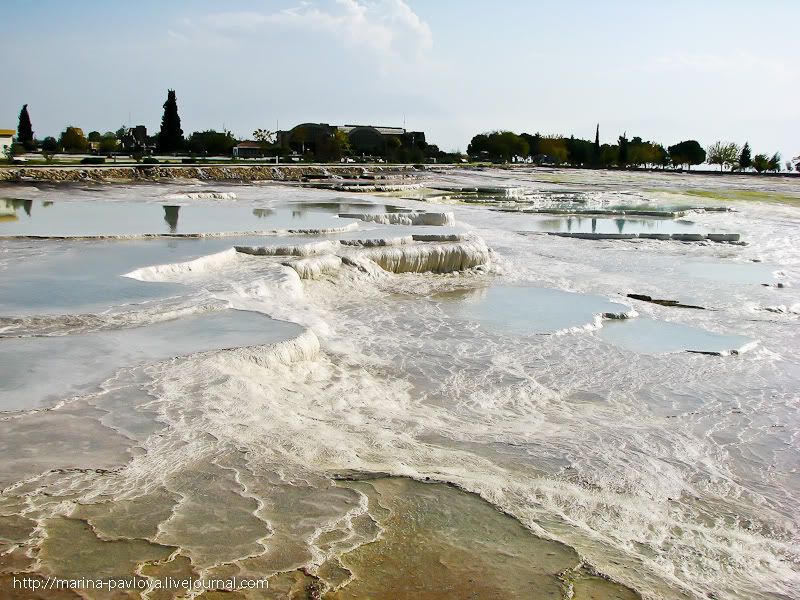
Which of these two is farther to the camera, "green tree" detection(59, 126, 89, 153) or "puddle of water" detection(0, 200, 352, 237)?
"green tree" detection(59, 126, 89, 153)

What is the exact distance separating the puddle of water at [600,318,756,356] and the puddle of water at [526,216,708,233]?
9.83 meters

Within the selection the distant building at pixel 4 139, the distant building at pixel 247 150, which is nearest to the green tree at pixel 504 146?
the distant building at pixel 247 150

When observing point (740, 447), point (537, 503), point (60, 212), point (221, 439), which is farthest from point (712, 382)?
point (60, 212)

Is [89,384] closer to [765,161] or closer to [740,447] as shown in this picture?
[740,447]

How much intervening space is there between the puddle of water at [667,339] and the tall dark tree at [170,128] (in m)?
50.6

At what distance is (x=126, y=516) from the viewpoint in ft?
13.6

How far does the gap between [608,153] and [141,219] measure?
80.8 meters

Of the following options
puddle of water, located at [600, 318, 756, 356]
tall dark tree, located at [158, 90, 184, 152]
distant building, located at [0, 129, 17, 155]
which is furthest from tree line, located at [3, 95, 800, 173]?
puddle of water, located at [600, 318, 756, 356]

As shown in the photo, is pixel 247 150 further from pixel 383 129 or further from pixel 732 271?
pixel 732 271

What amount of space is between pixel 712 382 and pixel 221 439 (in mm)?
4863

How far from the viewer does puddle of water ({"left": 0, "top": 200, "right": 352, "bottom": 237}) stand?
13805mm

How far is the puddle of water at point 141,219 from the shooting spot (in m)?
13.8

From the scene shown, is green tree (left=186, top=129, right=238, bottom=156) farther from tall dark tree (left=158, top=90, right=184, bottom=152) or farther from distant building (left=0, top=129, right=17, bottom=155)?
distant building (left=0, top=129, right=17, bottom=155)

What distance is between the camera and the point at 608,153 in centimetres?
8981
